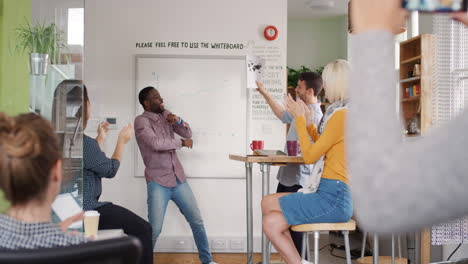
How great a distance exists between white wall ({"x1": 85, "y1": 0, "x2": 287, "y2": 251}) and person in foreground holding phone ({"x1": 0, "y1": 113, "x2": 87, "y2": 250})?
3.69m

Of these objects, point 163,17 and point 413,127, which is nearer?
point 163,17

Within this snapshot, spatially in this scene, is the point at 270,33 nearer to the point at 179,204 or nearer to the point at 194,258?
the point at 179,204

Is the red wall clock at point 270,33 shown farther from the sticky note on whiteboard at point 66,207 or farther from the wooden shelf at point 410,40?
the sticky note on whiteboard at point 66,207

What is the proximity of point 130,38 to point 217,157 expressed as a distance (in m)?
1.37

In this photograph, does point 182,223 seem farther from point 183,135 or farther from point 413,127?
point 413,127

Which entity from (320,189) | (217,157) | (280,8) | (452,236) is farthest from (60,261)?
(280,8)

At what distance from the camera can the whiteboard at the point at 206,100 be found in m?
4.90

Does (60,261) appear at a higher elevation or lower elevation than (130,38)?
lower

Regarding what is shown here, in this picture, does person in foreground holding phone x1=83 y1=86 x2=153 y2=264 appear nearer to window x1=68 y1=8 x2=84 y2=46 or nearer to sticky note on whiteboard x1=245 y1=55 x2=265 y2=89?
window x1=68 y1=8 x2=84 y2=46

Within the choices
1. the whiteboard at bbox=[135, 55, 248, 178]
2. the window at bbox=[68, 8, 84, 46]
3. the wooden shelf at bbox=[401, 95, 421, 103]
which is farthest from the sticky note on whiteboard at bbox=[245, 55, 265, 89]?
the wooden shelf at bbox=[401, 95, 421, 103]

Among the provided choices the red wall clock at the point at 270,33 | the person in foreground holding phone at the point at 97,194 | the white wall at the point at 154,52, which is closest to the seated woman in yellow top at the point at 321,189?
the person in foreground holding phone at the point at 97,194

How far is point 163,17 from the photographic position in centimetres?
498

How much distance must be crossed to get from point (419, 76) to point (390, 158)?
225 inches

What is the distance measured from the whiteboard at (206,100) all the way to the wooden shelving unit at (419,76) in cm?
151
